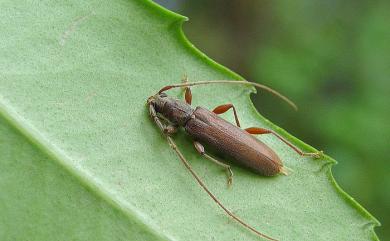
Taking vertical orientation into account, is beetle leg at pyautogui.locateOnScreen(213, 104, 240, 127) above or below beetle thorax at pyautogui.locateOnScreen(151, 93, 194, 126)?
above

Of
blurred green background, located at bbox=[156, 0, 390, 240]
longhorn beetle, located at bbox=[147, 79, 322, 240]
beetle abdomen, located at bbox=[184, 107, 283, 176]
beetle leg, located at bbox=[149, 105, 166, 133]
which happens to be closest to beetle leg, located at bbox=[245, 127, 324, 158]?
longhorn beetle, located at bbox=[147, 79, 322, 240]

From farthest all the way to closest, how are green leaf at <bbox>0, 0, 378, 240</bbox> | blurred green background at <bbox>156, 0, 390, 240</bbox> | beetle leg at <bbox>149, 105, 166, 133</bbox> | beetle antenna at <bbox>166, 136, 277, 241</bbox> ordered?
blurred green background at <bbox>156, 0, 390, 240</bbox> < beetle leg at <bbox>149, 105, 166, 133</bbox> < beetle antenna at <bbox>166, 136, 277, 241</bbox> < green leaf at <bbox>0, 0, 378, 240</bbox>

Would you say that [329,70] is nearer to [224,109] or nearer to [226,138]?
[226,138]

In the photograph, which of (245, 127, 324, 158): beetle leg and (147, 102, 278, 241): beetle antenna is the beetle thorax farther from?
(245, 127, 324, 158): beetle leg

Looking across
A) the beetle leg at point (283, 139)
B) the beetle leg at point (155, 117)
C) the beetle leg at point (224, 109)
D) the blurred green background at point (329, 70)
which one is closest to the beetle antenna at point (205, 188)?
the beetle leg at point (155, 117)

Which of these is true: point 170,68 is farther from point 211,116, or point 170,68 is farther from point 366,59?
point 366,59

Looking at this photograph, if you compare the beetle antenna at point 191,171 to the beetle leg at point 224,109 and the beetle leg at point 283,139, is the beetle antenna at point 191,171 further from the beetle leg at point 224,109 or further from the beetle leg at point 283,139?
the beetle leg at point 283,139

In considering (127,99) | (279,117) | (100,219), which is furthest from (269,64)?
(100,219)
